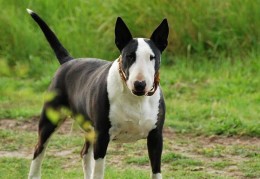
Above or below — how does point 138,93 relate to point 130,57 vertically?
below

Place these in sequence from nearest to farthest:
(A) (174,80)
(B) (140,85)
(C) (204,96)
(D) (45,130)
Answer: (B) (140,85) < (D) (45,130) < (C) (204,96) < (A) (174,80)

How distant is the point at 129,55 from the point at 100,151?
779 mm

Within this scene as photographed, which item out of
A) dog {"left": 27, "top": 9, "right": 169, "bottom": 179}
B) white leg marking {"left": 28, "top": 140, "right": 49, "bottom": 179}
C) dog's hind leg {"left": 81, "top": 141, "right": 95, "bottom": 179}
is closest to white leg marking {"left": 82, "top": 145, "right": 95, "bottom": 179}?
dog's hind leg {"left": 81, "top": 141, "right": 95, "bottom": 179}

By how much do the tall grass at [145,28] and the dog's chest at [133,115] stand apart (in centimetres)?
557

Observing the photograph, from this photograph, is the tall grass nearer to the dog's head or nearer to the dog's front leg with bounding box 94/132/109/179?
the dog's head

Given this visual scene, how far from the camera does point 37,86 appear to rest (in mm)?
11281

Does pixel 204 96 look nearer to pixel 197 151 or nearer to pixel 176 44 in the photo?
pixel 176 44

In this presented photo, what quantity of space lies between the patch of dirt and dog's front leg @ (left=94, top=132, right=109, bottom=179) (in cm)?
177

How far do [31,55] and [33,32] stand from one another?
19.5 inches

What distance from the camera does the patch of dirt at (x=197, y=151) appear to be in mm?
7945

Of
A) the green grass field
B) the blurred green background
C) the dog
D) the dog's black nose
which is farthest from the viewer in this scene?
the blurred green background

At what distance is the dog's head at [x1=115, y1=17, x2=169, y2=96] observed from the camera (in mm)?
5637

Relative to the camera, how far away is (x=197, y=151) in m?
8.57

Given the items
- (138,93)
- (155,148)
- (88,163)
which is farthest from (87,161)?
(138,93)
